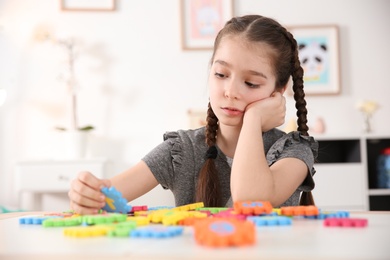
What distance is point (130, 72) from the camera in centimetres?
368

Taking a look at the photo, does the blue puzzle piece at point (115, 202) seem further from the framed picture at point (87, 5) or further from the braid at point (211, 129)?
the framed picture at point (87, 5)

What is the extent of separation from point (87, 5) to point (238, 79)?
267 cm

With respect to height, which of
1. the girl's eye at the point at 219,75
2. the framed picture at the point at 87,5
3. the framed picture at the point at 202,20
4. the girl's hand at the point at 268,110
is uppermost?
the framed picture at the point at 87,5

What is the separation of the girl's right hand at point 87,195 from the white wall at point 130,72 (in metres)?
2.63

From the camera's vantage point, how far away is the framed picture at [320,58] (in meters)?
3.59

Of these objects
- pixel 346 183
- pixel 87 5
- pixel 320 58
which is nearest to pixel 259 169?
pixel 346 183

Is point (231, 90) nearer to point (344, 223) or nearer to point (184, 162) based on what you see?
point (184, 162)

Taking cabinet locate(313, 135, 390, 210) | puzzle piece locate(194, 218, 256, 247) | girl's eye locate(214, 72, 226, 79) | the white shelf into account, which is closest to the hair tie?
girl's eye locate(214, 72, 226, 79)

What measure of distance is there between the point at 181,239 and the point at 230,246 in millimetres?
75

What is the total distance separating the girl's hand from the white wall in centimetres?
230

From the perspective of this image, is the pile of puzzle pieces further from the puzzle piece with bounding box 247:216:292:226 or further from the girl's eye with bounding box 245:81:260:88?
the girl's eye with bounding box 245:81:260:88

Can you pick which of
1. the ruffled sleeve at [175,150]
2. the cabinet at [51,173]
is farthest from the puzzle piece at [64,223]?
the cabinet at [51,173]

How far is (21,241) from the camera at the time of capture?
627 millimetres

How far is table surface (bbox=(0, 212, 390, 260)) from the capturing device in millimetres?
487
